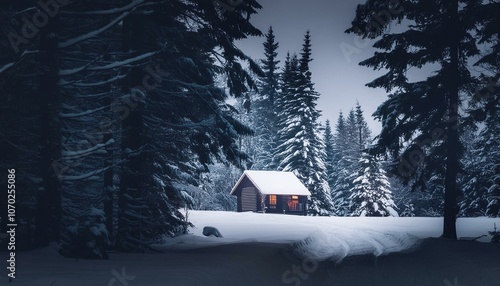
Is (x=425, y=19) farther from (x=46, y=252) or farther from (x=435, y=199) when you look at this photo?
(x=435, y=199)

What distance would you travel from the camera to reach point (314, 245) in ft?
58.4

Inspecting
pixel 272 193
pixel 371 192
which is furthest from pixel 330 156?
pixel 272 193

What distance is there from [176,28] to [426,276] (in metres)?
9.21

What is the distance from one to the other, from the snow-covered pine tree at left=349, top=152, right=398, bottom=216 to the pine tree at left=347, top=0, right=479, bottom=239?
3567 cm

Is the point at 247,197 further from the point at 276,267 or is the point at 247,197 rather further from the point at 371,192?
the point at 276,267

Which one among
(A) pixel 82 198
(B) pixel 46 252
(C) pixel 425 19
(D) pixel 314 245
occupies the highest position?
(C) pixel 425 19

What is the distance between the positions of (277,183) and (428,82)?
101ft

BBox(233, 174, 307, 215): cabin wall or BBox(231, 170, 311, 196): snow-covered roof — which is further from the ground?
BBox(231, 170, 311, 196): snow-covered roof

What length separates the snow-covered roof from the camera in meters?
45.2

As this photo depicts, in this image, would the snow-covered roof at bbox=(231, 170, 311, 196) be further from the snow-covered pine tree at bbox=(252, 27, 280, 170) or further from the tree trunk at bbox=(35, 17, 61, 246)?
the tree trunk at bbox=(35, 17, 61, 246)

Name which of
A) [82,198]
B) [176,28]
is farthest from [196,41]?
[82,198]

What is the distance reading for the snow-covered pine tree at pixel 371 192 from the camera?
51.7 metres


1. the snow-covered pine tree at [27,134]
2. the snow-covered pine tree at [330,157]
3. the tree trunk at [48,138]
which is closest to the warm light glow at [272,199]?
the snow-covered pine tree at [330,157]

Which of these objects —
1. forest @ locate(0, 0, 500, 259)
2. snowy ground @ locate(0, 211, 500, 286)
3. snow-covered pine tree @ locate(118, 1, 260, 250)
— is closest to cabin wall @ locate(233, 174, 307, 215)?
forest @ locate(0, 0, 500, 259)
